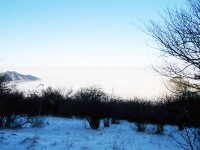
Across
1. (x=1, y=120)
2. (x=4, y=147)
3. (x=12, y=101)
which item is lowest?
(x=4, y=147)

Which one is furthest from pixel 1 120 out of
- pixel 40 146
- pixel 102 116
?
pixel 40 146

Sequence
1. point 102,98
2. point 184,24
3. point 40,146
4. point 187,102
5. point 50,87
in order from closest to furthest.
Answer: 1. point 184,24
2. point 40,146
3. point 187,102
4. point 102,98
5. point 50,87

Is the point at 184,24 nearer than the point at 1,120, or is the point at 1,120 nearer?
the point at 184,24

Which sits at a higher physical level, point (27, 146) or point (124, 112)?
point (124, 112)

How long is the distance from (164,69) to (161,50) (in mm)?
603

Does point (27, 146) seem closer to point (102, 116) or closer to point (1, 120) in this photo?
point (1, 120)

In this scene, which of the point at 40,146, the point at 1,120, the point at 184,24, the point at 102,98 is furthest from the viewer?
the point at 102,98

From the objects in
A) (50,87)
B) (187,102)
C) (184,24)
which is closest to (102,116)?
(187,102)

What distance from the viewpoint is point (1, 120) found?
19.8 metres

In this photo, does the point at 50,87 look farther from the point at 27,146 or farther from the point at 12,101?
the point at 27,146

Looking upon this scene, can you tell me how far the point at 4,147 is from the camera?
31.6ft

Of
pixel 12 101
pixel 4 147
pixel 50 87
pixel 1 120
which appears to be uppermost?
pixel 50 87

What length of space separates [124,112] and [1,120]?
21.4m

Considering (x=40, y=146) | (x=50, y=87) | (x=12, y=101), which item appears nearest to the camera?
(x=40, y=146)
